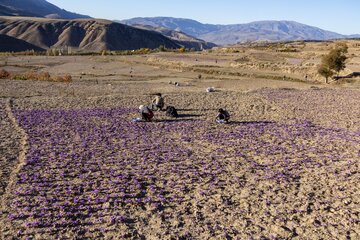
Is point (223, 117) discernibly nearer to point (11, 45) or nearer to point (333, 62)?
point (333, 62)

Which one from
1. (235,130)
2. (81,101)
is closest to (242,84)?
(81,101)

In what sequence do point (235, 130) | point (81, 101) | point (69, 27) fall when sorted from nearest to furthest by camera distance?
point (235, 130) → point (81, 101) → point (69, 27)

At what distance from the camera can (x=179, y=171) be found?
15617 mm

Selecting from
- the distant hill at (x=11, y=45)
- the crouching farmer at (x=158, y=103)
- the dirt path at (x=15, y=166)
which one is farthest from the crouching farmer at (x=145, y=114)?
the distant hill at (x=11, y=45)

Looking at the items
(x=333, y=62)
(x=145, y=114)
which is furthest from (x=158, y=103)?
(x=333, y=62)

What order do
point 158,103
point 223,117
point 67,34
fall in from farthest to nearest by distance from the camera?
point 67,34 → point 158,103 → point 223,117

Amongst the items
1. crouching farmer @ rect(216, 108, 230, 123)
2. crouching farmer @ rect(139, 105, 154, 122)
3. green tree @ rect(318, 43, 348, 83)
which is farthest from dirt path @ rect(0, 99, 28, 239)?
green tree @ rect(318, 43, 348, 83)

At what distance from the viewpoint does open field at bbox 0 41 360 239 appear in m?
11.3

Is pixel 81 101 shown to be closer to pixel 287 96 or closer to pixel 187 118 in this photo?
pixel 187 118

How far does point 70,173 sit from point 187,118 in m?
11.7

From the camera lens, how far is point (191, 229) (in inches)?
439

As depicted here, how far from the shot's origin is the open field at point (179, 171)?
11336 mm

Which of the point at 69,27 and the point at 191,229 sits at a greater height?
the point at 69,27

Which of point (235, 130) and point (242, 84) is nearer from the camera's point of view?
point (235, 130)
